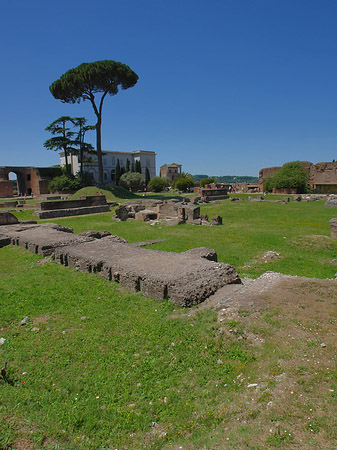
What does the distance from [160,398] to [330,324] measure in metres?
2.16

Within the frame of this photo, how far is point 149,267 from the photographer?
602 centimetres

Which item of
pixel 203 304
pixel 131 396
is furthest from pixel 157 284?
pixel 131 396

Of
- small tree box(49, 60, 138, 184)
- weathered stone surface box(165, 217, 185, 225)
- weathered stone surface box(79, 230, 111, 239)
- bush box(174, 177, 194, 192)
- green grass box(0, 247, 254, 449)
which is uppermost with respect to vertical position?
small tree box(49, 60, 138, 184)

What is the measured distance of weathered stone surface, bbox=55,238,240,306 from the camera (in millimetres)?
5055

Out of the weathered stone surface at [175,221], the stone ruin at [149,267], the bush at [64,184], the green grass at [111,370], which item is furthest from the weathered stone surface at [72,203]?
the bush at [64,184]

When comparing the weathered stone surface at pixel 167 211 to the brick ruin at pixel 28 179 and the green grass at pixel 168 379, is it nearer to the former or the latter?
the green grass at pixel 168 379

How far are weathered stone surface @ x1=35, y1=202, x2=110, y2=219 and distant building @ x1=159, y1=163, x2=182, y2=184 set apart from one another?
2329 inches

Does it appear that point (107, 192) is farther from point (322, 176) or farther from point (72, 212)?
point (322, 176)

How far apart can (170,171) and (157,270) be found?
79209 millimetres

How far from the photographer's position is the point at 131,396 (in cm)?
299

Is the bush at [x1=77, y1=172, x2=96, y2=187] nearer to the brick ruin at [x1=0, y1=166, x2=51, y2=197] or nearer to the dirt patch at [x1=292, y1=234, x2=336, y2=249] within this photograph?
the brick ruin at [x1=0, y1=166, x2=51, y2=197]

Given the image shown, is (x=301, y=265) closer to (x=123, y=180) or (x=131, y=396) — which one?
(x=131, y=396)

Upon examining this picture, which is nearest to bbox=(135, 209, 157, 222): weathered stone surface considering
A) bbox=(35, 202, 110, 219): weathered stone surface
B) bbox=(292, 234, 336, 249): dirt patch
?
bbox=(35, 202, 110, 219): weathered stone surface

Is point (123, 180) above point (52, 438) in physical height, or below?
above
